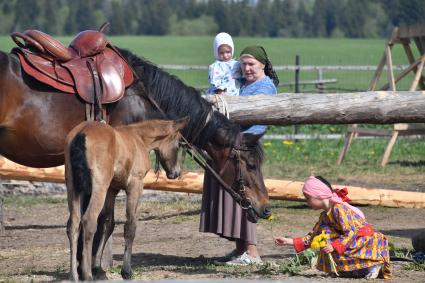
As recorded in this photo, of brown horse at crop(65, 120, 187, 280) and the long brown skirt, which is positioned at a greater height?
brown horse at crop(65, 120, 187, 280)

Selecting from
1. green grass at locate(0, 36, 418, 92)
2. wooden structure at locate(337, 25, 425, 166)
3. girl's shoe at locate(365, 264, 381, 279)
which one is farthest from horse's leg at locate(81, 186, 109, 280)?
green grass at locate(0, 36, 418, 92)

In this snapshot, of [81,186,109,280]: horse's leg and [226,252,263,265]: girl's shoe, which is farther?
[226,252,263,265]: girl's shoe

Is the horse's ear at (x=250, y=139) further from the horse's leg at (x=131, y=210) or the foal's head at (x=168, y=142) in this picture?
the horse's leg at (x=131, y=210)

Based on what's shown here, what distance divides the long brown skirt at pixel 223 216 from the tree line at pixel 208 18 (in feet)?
150

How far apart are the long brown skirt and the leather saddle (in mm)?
1076

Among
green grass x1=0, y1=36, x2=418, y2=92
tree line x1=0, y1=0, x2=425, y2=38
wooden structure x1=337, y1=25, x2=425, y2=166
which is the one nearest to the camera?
wooden structure x1=337, y1=25, x2=425, y2=166

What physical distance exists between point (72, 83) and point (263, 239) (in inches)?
106

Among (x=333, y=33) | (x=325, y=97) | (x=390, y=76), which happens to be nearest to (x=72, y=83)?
(x=325, y=97)

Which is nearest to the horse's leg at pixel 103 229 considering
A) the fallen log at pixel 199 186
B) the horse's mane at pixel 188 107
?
the horse's mane at pixel 188 107

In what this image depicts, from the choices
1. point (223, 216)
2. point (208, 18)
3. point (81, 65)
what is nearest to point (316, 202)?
point (223, 216)

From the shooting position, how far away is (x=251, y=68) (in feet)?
26.2

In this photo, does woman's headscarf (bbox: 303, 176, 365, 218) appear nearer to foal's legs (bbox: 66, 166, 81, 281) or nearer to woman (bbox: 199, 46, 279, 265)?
woman (bbox: 199, 46, 279, 265)

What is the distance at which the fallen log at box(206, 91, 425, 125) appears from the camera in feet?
27.6

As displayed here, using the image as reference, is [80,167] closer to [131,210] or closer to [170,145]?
[131,210]
